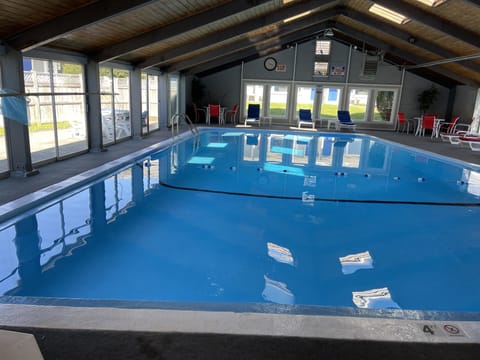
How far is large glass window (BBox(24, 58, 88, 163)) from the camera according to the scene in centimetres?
570

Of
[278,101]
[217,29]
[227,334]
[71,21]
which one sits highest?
[217,29]

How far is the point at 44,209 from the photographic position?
412 cm

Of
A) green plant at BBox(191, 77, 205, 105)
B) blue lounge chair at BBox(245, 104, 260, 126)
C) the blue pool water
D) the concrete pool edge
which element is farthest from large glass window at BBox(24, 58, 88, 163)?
green plant at BBox(191, 77, 205, 105)

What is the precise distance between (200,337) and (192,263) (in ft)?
5.39

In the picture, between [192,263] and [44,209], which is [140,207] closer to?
[44,209]

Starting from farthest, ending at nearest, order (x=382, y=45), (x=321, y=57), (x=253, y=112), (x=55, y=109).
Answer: (x=321, y=57)
(x=253, y=112)
(x=382, y=45)
(x=55, y=109)

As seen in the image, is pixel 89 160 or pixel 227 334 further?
pixel 89 160

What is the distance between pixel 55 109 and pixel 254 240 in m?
4.33

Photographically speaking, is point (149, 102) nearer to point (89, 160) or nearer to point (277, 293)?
point (89, 160)

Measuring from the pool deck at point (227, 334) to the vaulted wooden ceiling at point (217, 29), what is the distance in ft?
12.1

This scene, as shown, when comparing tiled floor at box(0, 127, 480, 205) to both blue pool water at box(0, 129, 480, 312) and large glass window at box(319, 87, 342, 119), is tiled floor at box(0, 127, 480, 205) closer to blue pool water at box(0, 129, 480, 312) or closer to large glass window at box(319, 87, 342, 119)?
blue pool water at box(0, 129, 480, 312)

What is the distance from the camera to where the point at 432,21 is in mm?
8016

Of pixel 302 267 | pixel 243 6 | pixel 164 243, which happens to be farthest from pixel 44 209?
pixel 243 6

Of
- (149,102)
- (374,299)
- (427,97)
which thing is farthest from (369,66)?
(374,299)
